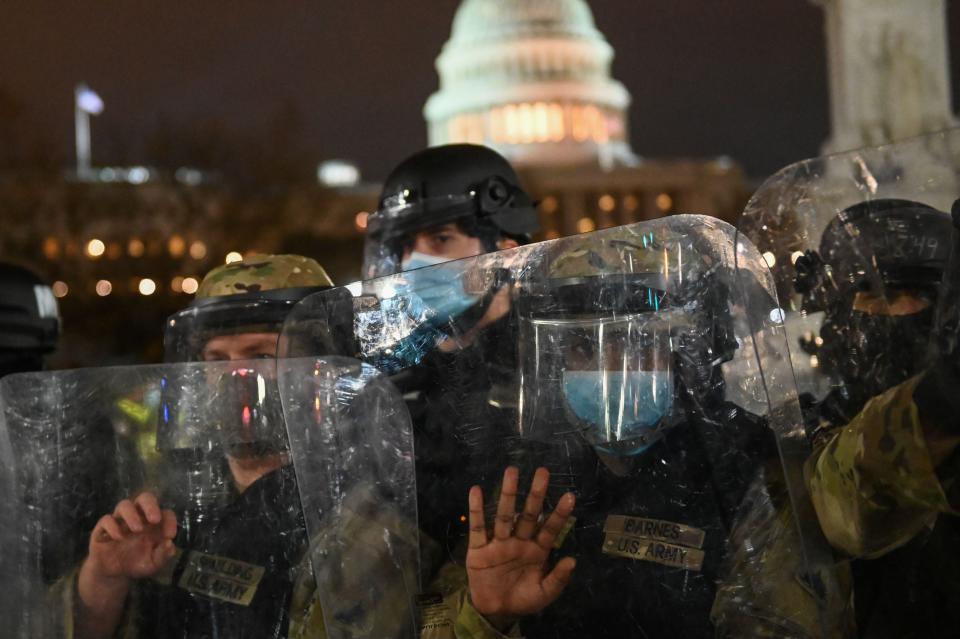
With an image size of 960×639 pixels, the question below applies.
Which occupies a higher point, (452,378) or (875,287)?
(875,287)

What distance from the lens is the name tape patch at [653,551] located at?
2062 mm

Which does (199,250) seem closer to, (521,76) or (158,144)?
(158,144)

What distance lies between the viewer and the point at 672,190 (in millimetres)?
55875

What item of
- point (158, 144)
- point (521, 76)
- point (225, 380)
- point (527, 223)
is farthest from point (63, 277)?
point (521, 76)

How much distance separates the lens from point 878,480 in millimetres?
1765

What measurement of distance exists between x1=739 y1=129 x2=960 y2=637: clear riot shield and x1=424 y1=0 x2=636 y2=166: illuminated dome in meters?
50.1

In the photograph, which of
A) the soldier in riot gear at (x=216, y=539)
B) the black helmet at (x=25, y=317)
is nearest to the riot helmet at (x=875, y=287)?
the soldier in riot gear at (x=216, y=539)

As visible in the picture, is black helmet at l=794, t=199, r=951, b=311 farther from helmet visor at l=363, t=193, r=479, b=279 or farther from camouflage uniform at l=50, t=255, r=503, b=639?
helmet visor at l=363, t=193, r=479, b=279

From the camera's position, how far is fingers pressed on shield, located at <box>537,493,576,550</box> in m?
2.10

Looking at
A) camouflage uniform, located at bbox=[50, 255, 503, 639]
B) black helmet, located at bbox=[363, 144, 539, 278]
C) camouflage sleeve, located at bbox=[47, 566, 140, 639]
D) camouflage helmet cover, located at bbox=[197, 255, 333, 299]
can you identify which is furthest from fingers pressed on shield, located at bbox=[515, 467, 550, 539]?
A: black helmet, located at bbox=[363, 144, 539, 278]

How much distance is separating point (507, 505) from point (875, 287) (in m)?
0.71

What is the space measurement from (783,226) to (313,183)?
25.0m

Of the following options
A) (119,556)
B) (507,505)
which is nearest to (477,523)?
(507,505)

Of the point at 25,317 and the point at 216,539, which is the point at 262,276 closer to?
the point at 216,539
